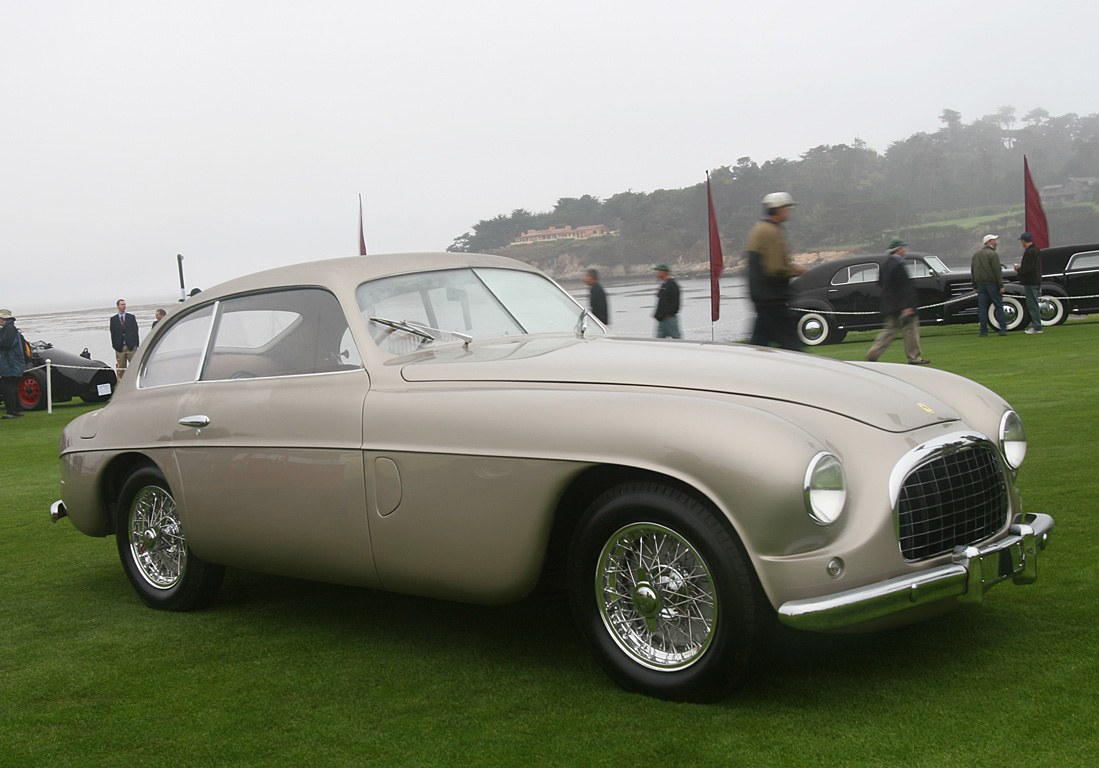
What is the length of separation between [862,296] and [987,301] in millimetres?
2896

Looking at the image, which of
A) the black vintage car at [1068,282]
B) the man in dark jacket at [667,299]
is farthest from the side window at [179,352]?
the black vintage car at [1068,282]

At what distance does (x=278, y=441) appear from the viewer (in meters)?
4.21

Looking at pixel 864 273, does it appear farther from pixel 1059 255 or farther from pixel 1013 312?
pixel 1059 255

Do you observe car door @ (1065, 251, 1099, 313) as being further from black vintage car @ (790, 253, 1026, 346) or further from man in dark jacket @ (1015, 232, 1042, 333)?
man in dark jacket @ (1015, 232, 1042, 333)

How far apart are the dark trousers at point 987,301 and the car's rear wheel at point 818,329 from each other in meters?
3.22

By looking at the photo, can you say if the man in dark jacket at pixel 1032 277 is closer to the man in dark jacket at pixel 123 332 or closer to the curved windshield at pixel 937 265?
the curved windshield at pixel 937 265

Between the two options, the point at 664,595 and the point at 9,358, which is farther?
the point at 9,358

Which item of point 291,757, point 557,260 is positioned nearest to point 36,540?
point 291,757

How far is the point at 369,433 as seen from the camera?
390 centimetres

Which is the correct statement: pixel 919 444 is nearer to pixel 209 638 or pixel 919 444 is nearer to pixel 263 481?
pixel 263 481

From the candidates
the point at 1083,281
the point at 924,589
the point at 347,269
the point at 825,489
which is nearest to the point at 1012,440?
the point at 924,589

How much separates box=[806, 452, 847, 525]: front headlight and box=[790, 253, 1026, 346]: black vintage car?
1856 cm

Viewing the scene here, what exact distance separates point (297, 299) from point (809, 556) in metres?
2.63

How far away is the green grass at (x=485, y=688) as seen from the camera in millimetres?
2914
